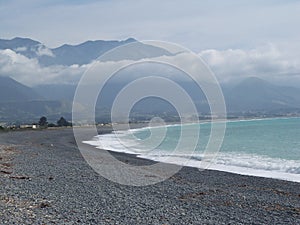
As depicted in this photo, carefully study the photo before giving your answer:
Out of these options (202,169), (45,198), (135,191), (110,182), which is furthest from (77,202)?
(202,169)

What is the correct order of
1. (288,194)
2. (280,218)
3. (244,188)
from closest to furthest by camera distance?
(280,218) → (288,194) → (244,188)

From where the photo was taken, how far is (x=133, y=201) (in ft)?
39.4

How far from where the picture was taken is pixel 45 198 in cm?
1161

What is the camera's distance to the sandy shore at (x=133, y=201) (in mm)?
10008

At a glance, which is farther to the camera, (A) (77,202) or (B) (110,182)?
(B) (110,182)

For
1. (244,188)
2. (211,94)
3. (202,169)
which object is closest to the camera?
(244,188)

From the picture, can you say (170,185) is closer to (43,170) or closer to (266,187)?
(266,187)

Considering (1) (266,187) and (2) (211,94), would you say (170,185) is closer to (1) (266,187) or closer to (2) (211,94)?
(1) (266,187)

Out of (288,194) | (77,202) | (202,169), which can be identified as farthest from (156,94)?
(77,202)

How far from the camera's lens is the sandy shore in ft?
32.8

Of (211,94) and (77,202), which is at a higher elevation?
(211,94)

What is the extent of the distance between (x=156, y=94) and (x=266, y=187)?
7.44 meters

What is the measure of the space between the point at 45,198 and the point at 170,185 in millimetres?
5440

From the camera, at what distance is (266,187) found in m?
17.2
